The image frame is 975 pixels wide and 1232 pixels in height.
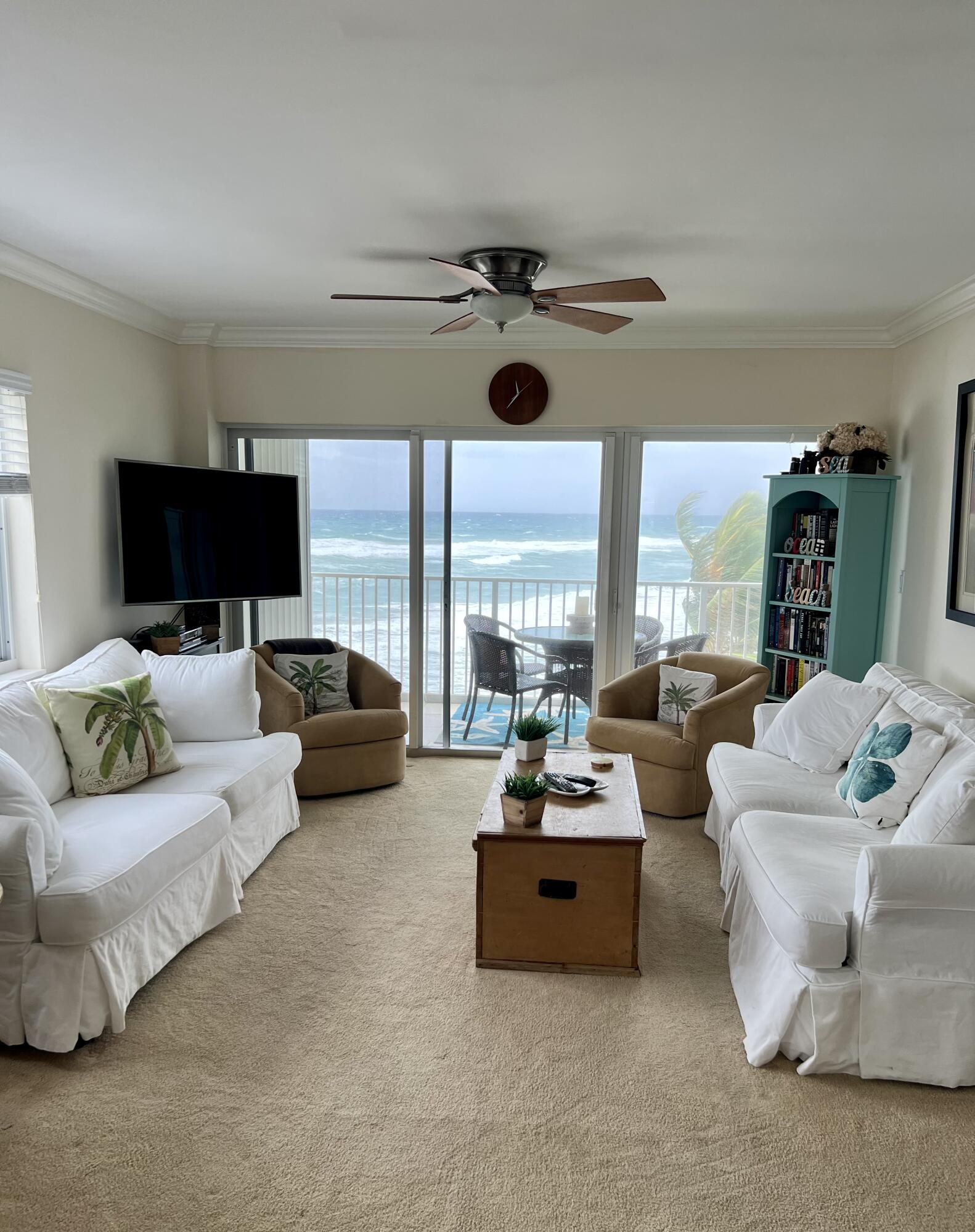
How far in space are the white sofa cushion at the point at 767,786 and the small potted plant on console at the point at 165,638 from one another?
107 inches

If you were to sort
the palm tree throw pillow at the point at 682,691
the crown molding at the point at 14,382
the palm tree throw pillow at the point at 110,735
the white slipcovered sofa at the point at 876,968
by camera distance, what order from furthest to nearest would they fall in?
the palm tree throw pillow at the point at 682,691
the crown molding at the point at 14,382
the palm tree throw pillow at the point at 110,735
the white slipcovered sofa at the point at 876,968

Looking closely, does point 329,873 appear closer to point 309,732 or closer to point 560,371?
point 309,732

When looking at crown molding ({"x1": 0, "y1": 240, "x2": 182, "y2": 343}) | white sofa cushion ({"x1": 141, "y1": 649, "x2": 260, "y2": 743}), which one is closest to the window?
crown molding ({"x1": 0, "y1": 240, "x2": 182, "y2": 343})

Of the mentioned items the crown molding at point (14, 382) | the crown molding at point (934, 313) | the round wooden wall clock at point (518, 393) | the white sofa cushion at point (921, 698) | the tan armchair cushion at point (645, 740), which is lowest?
the tan armchair cushion at point (645, 740)

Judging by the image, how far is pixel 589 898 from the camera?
288cm

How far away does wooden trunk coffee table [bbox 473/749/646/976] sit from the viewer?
285 cm

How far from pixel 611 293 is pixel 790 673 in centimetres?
264

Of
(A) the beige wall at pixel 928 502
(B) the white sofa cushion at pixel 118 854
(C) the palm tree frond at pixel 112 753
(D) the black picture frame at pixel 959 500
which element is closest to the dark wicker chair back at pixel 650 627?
(A) the beige wall at pixel 928 502

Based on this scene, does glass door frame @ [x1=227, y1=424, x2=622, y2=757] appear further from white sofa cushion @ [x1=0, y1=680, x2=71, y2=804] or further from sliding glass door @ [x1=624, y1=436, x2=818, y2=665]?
white sofa cushion @ [x1=0, y1=680, x2=71, y2=804]

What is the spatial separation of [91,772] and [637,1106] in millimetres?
2221

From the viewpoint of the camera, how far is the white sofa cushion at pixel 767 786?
3.26 meters

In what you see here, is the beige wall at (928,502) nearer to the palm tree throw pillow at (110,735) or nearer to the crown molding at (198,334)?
the palm tree throw pillow at (110,735)

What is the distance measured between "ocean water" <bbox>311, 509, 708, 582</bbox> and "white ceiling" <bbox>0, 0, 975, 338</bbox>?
5.30 ft

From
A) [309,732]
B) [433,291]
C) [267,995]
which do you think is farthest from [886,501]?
[267,995]
